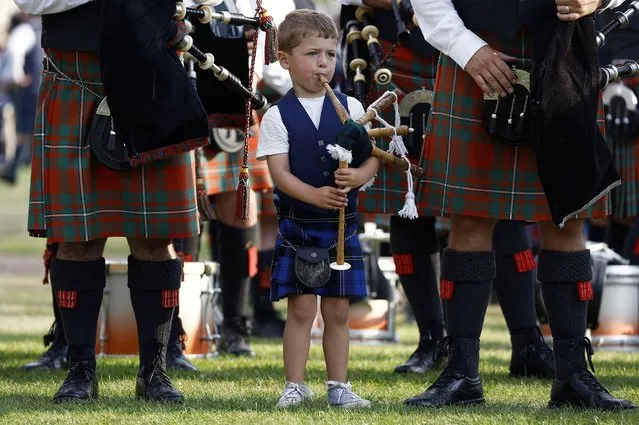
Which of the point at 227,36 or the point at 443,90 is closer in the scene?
the point at 443,90

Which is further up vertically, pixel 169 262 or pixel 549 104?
pixel 549 104

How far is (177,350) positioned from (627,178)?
8.10ft

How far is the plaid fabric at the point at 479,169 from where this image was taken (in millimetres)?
3982

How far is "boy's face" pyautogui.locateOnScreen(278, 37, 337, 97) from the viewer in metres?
4.07

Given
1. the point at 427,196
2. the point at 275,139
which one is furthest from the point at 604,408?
the point at 275,139

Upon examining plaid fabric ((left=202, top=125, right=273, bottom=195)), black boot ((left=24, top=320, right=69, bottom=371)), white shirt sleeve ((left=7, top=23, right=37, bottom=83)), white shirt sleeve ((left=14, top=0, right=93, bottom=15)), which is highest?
white shirt sleeve ((left=7, top=23, right=37, bottom=83))

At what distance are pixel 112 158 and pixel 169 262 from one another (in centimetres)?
39

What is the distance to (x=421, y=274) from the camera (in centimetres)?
519

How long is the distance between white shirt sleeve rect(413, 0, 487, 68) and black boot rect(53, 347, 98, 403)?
1.41 m

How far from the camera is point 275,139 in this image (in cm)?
404

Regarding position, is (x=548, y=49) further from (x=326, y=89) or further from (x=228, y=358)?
(x=228, y=358)

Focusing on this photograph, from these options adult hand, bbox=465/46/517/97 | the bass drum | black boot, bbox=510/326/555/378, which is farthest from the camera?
the bass drum

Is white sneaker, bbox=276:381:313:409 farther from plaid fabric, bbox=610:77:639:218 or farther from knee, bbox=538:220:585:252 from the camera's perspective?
plaid fabric, bbox=610:77:639:218

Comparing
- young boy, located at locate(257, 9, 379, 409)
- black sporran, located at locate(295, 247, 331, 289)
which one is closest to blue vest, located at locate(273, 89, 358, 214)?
young boy, located at locate(257, 9, 379, 409)
